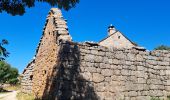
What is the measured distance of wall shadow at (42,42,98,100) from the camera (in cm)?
939

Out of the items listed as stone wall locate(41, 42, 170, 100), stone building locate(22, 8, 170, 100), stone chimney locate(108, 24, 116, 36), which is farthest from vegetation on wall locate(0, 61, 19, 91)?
stone wall locate(41, 42, 170, 100)

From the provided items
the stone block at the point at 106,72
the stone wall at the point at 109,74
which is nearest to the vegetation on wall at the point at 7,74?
the stone wall at the point at 109,74

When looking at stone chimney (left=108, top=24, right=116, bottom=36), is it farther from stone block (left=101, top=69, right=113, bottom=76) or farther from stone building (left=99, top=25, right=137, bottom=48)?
stone block (left=101, top=69, right=113, bottom=76)

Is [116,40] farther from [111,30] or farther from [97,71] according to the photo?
[97,71]

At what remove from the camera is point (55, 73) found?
10.1m

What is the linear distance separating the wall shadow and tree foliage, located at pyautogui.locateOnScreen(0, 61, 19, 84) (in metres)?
34.8

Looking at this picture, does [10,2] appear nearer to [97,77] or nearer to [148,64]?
[97,77]

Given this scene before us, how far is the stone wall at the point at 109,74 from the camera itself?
31.8 ft

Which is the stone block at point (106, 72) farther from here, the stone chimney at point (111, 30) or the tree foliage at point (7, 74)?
the tree foliage at point (7, 74)

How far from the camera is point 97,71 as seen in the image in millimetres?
10297

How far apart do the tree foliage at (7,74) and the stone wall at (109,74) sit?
Result: 34735mm

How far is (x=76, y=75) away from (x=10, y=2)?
11.1 feet

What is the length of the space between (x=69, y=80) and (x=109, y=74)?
1.77 meters

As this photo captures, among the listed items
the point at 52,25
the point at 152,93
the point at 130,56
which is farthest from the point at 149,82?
the point at 52,25
